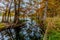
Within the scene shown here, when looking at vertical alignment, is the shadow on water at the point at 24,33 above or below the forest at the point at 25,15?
below

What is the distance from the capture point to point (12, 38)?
12.9 m

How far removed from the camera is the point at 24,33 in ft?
49.0

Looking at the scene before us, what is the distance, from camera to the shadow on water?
13.2m

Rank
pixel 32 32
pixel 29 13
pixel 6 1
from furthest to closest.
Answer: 1. pixel 29 13
2. pixel 6 1
3. pixel 32 32

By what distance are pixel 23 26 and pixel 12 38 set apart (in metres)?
4.24

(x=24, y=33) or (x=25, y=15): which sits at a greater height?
(x=25, y=15)

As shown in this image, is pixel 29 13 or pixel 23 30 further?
pixel 29 13

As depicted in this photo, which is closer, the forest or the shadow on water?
the shadow on water

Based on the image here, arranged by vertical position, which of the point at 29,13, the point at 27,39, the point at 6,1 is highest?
the point at 6,1

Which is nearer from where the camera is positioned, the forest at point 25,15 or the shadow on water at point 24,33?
the shadow on water at point 24,33

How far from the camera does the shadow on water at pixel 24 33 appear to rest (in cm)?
1315

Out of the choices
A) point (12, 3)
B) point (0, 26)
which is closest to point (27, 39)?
point (0, 26)

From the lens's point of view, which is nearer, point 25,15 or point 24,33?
point 24,33

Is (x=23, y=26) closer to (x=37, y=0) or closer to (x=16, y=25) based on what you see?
(x=16, y=25)
